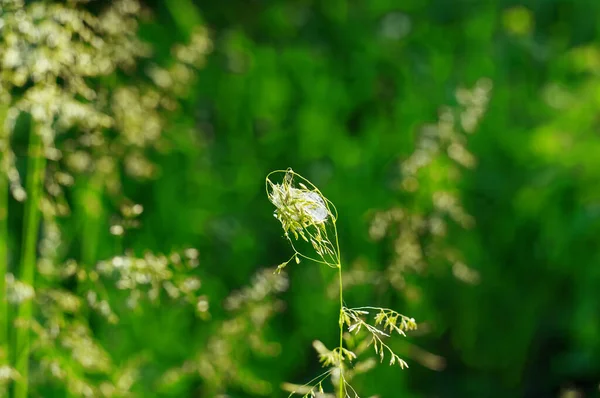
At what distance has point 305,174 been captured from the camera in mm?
2123

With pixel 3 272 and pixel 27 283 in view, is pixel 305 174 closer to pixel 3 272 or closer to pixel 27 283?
pixel 3 272

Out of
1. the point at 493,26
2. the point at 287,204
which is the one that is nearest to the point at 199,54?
the point at 493,26

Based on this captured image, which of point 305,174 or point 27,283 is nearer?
point 27,283

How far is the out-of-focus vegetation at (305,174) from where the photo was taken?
1.28 meters

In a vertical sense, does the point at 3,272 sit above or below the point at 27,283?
above

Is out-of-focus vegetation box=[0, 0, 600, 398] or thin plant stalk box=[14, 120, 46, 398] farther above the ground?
out-of-focus vegetation box=[0, 0, 600, 398]

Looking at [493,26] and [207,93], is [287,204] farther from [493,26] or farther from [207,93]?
[493,26]

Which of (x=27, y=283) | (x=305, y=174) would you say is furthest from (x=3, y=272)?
(x=305, y=174)

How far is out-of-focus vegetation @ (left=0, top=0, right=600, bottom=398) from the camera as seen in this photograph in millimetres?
1275

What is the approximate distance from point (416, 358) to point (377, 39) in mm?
1168

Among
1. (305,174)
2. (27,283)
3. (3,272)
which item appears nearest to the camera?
(27,283)

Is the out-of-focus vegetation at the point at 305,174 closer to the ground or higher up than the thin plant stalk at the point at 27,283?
higher up

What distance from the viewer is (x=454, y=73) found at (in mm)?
2398

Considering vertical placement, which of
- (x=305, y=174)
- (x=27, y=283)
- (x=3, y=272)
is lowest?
(x=27, y=283)
